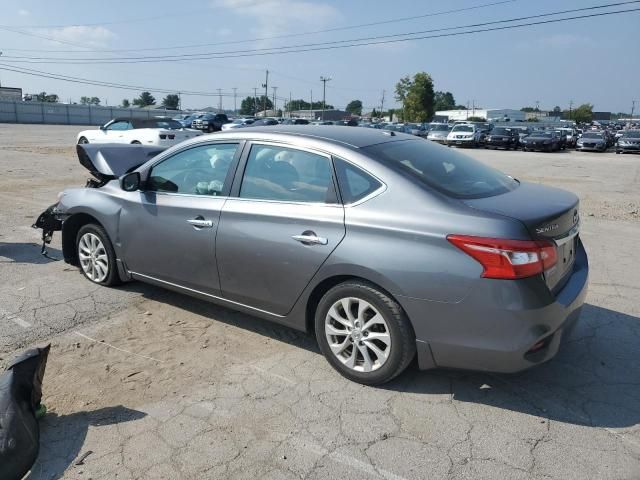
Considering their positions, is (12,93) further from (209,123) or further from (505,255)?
(505,255)

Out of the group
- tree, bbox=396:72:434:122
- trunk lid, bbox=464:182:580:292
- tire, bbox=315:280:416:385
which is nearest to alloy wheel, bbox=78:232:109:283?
tire, bbox=315:280:416:385

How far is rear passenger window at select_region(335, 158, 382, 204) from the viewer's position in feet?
10.8

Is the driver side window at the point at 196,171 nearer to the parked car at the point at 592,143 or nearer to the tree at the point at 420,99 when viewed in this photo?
the parked car at the point at 592,143

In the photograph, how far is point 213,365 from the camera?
3.60 m

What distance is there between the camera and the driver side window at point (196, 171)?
399 cm

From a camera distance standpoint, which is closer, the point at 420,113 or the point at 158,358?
the point at 158,358

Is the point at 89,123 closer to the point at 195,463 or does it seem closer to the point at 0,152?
the point at 0,152

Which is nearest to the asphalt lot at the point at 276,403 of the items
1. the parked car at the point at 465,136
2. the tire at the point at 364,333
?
the tire at the point at 364,333

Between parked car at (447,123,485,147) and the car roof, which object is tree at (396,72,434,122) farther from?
the car roof

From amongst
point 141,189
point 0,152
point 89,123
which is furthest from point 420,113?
point 141,189

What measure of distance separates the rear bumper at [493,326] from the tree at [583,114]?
499 feet

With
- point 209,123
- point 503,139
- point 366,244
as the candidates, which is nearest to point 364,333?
point 366,244

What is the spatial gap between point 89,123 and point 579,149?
59873 mm

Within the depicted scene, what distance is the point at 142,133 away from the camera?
1639 centimetres
